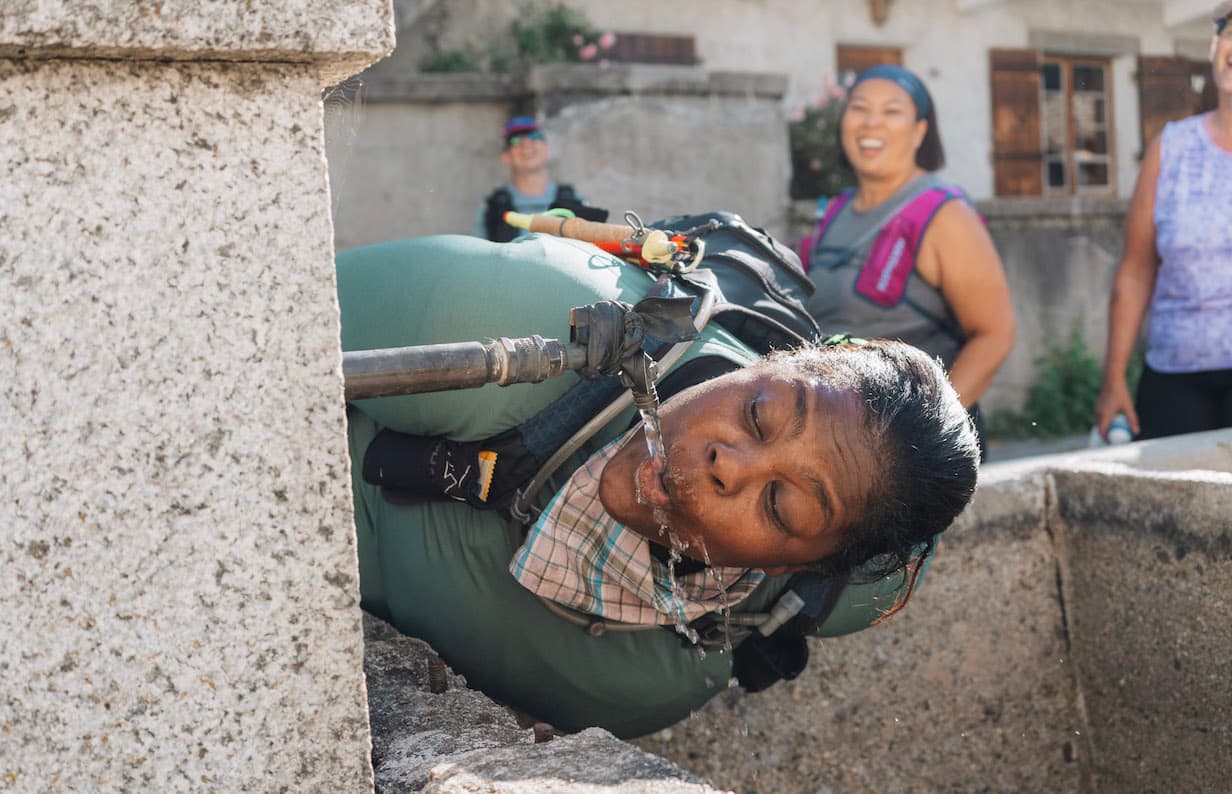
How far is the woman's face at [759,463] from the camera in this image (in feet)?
6.07

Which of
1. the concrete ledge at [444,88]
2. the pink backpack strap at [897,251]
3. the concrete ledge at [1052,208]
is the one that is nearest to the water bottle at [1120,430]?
the pink backpack strap at [897,251]

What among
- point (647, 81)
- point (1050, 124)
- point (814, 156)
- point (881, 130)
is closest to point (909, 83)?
point (881, 130)

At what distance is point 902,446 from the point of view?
6.25 ft

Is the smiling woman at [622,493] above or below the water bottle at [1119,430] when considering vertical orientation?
above

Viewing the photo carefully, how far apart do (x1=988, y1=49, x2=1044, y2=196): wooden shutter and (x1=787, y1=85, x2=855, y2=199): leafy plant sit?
A: 3.37m

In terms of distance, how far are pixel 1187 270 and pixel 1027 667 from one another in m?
1.24

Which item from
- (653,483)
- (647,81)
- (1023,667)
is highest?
(647,81)

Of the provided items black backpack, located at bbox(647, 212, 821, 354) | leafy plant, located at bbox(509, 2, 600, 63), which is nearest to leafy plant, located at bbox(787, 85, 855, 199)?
leafy plant, located at bbox(509, 2, 600, 63)

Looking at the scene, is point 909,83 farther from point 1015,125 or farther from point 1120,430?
point 1015,125

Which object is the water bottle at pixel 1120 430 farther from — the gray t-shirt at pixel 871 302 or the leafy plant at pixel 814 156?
the leafy plant at pixel 814 156

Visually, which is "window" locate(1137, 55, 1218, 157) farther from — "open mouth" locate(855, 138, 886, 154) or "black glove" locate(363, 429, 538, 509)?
"black glove" locate(363, 429, 538, 509)

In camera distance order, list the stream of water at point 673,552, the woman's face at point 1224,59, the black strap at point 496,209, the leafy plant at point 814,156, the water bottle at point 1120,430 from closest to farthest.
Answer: the stream of water at point 673,552, the woman's face at point 1224,59, the water bottle at point 1120,430, the black strap at point 496,209, the leafy plant at point 814,156

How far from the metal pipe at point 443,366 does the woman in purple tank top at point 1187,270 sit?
8.49 feet

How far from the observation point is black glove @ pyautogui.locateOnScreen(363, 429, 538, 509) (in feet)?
6.31
